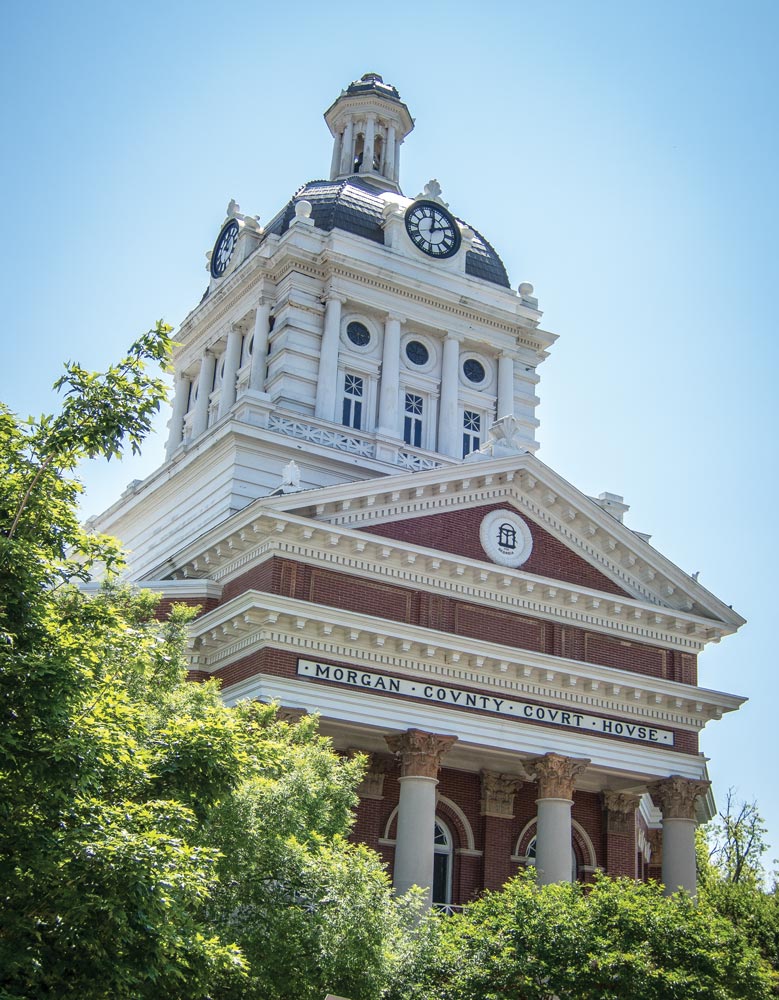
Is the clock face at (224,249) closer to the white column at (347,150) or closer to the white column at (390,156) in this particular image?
the white column at (347,150)

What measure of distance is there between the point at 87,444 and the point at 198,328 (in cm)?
3662

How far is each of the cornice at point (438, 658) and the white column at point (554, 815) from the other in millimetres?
1475

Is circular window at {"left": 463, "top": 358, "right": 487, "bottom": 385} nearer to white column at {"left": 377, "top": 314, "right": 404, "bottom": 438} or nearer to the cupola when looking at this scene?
white column at {"left": 377, "top": 314, "right": 404, "bottom": 438}

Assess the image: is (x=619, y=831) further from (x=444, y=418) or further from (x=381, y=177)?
(x=381, y=177)

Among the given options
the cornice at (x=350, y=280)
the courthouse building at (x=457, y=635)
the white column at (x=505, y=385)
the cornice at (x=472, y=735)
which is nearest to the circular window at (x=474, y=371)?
the white column at (x=505, y=385)

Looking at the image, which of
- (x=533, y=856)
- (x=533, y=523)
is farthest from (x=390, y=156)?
(x=533, y=856)

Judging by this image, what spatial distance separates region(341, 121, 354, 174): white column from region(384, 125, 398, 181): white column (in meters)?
1.49

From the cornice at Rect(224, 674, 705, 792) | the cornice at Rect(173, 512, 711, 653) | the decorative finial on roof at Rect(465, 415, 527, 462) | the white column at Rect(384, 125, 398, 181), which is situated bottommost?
the cornice at Rect(224, 674, 705, 792)

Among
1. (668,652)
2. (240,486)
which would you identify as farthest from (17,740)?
(240,486)

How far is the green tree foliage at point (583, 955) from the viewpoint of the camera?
19.2 m

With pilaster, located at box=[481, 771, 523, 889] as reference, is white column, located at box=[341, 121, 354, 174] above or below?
above

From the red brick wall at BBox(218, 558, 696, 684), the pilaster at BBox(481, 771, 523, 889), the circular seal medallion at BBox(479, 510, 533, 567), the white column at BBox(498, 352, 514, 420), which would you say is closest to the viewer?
the red brick wall at BBox(218, 558, 696, 684)

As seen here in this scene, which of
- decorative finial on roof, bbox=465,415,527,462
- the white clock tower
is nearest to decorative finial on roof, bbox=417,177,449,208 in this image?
the white clock tower

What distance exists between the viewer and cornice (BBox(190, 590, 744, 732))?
87.1 ft
